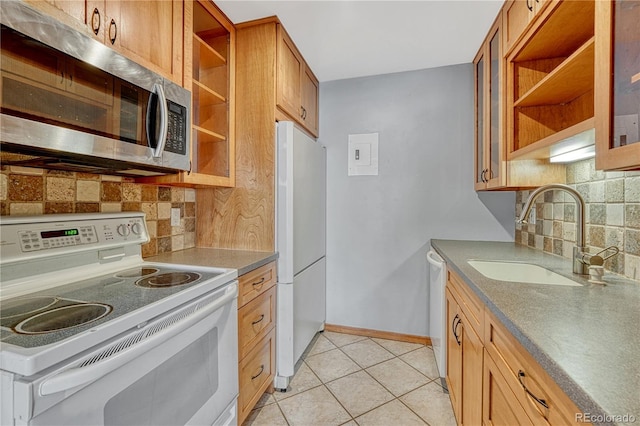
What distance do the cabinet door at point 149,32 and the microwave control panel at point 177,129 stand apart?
0.15 metres

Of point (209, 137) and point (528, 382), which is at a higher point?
point (209, 137)

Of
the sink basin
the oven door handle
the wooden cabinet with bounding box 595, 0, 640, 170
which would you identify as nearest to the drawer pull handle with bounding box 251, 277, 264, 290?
the oven door handle

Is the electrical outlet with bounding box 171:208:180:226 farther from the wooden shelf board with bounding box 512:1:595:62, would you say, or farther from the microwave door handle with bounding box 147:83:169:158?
the wooden shelf board with bounding box 512:1:595:62

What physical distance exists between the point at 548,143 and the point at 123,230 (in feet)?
6.32

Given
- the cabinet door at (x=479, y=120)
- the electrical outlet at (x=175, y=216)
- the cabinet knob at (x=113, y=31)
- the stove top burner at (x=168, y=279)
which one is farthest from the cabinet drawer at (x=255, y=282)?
the cabinet door at (x=479, y=120)

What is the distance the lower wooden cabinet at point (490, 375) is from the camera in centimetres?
64

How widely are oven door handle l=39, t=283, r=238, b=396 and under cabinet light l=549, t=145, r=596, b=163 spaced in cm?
171

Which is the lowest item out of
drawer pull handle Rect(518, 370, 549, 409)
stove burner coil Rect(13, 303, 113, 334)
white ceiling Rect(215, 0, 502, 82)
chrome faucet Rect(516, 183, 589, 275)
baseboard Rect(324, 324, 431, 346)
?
baseboard Rect(324, 324, 431, 346)

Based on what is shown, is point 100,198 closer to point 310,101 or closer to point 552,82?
point 310,101

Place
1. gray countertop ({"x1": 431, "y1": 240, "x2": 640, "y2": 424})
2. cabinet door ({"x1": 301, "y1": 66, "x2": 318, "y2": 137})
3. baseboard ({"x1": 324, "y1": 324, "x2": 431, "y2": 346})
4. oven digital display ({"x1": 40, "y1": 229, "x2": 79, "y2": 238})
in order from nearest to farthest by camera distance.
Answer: gray countertop ({"x1": 431, "y1": 240, "x2": 640, "y2": 424}) < oven digital display ({"x1": 40, "y1": 229, "x2": 79, "y2": 238}) < cabinet door ({"x1": 301, "y1": 66, "x2": 318, "y2": 137}) < baseboard ({"x1": 324, "y1": 324, "x2": 431, "y2": 346})

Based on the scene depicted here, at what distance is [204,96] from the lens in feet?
5.73

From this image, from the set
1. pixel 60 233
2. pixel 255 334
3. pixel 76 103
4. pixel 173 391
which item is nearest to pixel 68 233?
pixel 60 233

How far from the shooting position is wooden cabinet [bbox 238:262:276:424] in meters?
1.45

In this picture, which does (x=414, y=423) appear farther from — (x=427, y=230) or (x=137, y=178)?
(x=137, y=178)
